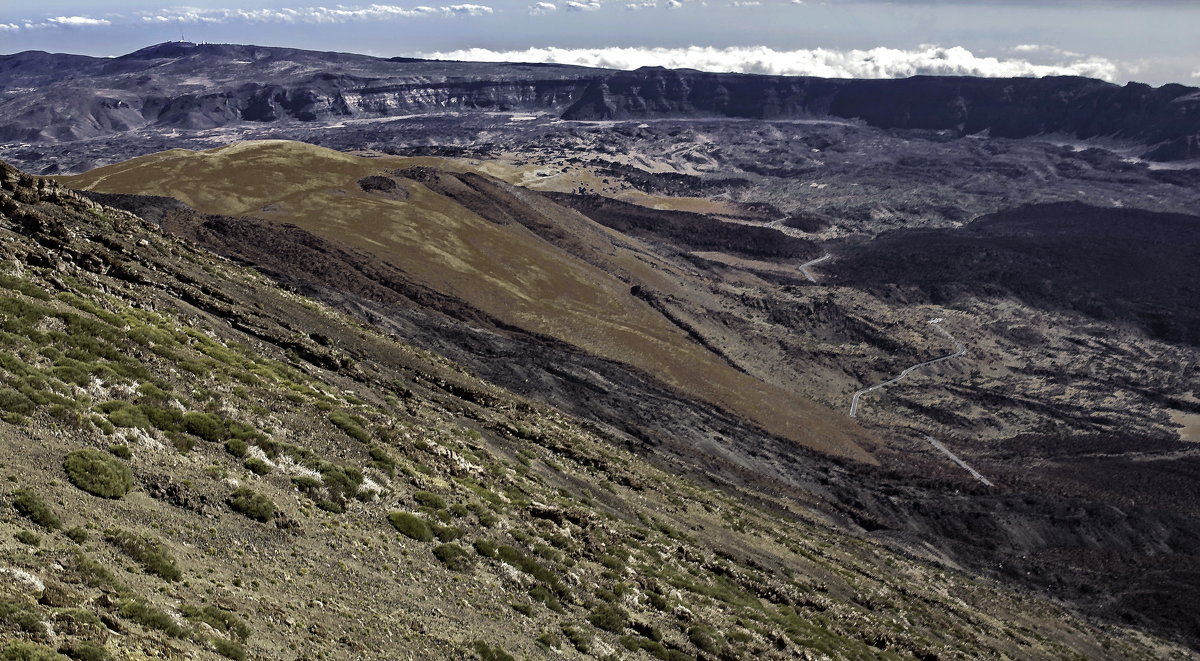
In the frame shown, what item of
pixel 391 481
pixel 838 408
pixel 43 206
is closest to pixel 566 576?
pixel 391 481

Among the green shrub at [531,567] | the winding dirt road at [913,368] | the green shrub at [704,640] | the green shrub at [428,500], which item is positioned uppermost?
the green shrub at [428,500]

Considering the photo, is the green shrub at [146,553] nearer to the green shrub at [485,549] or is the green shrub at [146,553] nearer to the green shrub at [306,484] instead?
the green shrub at [306,484]

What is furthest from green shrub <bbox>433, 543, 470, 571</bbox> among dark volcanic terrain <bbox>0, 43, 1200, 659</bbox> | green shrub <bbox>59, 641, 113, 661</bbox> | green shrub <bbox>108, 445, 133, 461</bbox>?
green shrub <bbox>59, 641, 113, 661</bbox>

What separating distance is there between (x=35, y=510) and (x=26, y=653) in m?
4.91

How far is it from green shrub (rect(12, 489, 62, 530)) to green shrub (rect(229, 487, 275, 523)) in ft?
13.8

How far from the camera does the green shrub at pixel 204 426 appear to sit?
22.6 meters

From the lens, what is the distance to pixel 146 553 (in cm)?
1612

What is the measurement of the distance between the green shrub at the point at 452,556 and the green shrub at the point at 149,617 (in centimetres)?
841

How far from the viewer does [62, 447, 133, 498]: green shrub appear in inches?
696

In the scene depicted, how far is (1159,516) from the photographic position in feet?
203

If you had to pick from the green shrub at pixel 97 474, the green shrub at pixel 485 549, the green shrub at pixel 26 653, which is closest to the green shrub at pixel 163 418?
the green shrub at pixel 97 474

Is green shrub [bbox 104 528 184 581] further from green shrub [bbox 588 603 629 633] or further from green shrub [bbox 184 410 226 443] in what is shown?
green shrub [bbox 588 603 629 633]

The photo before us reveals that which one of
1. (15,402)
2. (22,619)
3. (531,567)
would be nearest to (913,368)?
(531,567)

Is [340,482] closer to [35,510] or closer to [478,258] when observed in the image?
[35,510]
